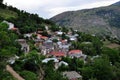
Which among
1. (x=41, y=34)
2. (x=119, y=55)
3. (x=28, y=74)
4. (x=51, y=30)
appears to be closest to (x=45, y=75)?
(x=28, y=74)

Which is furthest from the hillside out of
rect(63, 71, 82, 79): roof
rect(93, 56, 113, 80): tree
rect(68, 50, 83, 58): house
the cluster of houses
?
rect(93, 56, 113, 80): tree

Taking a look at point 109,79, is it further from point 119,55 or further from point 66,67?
point 119,55

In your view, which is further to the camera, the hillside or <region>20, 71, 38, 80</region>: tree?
the hillside

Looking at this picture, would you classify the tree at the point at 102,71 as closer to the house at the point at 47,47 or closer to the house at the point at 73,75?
the house at the point at 73,75

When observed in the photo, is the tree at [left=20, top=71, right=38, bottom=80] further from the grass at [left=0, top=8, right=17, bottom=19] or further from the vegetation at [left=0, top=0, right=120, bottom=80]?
the grass at [left=0, top=8, right=17, bottom=19]

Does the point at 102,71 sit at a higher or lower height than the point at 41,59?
lower

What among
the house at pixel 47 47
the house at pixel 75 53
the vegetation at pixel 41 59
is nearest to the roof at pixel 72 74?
the vegetation at pixel 41 59

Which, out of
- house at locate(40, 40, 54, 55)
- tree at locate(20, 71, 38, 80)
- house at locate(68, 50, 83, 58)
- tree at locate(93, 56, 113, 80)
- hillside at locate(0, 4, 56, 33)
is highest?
hillside at locate(0, 4, 56, 33)

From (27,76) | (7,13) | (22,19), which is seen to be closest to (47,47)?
(22,19)

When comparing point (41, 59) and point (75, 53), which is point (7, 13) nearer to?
point (75, 53)

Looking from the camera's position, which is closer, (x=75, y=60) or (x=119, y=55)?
(x=75, y=60)

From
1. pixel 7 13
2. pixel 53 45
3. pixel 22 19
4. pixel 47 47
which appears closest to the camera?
pixel 47 47
